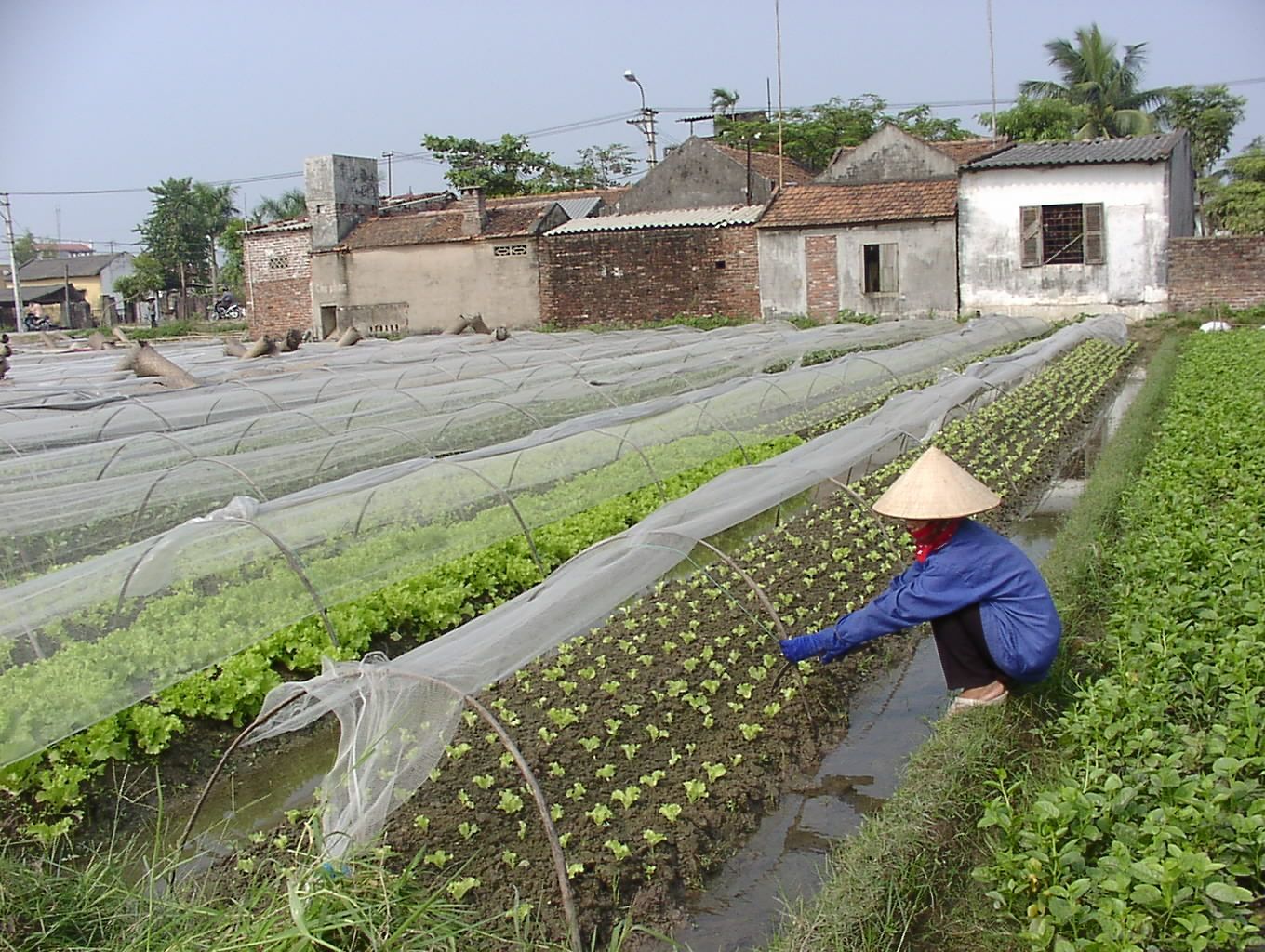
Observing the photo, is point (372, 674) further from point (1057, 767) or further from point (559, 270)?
point (559, 270)

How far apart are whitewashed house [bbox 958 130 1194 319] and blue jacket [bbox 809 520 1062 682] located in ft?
68.4

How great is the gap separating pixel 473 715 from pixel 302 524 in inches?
78.5

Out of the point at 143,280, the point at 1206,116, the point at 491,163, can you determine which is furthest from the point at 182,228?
the point at 1206,116

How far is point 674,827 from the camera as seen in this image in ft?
14.1

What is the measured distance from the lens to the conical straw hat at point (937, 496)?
4.58 m

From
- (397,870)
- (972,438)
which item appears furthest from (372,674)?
(972,438)

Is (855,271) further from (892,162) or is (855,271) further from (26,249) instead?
(26,249)

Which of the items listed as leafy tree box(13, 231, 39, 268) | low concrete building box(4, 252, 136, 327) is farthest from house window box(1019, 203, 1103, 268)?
leafy tree box(13, 231, 39, 268)

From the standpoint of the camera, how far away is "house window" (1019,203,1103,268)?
2361cm

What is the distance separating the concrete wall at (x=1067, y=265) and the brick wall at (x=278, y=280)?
699 inches

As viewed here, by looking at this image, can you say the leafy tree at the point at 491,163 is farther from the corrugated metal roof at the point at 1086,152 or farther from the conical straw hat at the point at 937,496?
the conical straw hat at the point at 937,496

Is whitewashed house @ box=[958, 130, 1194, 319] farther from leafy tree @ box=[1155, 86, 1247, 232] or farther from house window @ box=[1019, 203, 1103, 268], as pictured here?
leafy tree @ box=[1155, 86, 1247, 232]

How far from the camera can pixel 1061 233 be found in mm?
23984

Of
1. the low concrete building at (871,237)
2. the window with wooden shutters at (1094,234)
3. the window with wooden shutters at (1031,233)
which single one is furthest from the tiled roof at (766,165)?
the window with wooden shutters at (1094,234)
